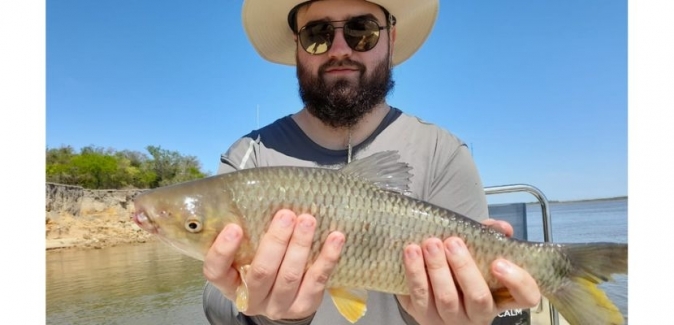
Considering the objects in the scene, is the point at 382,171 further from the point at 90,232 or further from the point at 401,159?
the point at 90,232

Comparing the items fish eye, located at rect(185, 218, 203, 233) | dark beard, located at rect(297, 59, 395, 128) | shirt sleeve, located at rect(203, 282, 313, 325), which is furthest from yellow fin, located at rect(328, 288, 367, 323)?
dark beard, located at rect(297, 59, 395, 128)

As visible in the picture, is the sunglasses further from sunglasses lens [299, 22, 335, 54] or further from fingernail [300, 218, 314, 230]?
fingernail [300, 218, 314, 230]

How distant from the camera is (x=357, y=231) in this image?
187 centimetres

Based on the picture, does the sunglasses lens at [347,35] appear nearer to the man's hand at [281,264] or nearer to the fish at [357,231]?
the fish at [357,231]

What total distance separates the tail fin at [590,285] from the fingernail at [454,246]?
48cm

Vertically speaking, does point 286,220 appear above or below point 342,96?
below

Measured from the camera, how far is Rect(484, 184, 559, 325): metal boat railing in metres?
3.82

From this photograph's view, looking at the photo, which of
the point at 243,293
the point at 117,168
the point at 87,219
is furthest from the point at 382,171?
the point at 117,168

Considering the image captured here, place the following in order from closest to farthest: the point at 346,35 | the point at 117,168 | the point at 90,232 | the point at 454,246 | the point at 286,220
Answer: the point at 286,220 → the point at 454,246 → the point at 346,35 → the point at 90,232 → the point at 117,168

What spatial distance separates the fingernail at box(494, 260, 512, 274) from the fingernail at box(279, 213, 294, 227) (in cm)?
84

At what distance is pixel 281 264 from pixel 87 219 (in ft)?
129

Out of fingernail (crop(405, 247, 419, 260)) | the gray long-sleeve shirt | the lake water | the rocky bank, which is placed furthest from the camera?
the rocky bank

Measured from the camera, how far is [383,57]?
297cm
